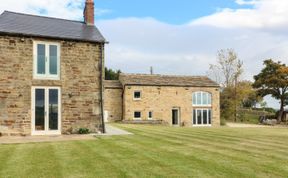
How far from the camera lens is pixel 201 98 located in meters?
40.1

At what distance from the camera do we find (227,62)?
51500 millimetres

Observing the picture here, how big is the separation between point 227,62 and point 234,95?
18.5 feet

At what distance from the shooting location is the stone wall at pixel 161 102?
36.8 meters

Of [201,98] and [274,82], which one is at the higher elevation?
[274,82]

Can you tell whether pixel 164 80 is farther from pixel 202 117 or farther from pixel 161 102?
pixel 202 117

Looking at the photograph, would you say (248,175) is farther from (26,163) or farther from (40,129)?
(40,129)

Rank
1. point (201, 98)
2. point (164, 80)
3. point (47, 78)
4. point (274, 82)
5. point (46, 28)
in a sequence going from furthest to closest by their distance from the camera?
1. point (274, 82)
2. point (201, 98)
3. point (164, 80)
4. point (46, 28)
5. point (47, 78)

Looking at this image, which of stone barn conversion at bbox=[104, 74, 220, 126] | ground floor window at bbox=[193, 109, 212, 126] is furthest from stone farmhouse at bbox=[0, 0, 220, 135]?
ground floor window at bbox=[193, 109, 212, 126]

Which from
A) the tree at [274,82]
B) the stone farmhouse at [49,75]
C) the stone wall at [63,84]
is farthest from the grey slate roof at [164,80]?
the stone wall at [63,84]

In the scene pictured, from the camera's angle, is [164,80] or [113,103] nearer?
[113,103]

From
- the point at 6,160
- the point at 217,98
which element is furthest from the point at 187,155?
the point at 217,98

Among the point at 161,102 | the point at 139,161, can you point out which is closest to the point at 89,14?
the point at 139,161

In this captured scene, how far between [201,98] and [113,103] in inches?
452

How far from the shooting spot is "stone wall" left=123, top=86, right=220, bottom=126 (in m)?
36.8
